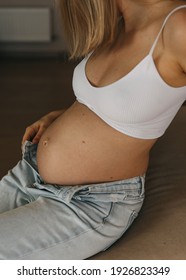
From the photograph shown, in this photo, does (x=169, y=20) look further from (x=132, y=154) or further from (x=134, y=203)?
(x=134, y=203)

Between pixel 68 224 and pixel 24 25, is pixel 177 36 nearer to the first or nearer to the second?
pixel 68 224

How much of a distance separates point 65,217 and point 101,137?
21 centimetres

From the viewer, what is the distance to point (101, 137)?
110 centimetres

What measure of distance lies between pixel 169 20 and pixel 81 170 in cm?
42

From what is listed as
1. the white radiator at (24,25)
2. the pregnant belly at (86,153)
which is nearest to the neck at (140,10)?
the pregnant belly at (86,153)

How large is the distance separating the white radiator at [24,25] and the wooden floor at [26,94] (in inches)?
9.2

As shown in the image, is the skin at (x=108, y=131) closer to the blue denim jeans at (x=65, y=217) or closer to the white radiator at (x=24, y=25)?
the blue denim jeans at (x=65, y=217)

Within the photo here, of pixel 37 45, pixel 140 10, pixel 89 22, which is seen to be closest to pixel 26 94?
pixel 37 45

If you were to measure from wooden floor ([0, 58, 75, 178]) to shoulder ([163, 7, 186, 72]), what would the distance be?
1.13 meters

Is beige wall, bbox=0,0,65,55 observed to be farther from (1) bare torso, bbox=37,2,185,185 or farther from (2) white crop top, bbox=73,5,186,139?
(2) white crop top, bbox=73,5,186,139

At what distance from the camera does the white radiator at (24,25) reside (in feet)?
13.8

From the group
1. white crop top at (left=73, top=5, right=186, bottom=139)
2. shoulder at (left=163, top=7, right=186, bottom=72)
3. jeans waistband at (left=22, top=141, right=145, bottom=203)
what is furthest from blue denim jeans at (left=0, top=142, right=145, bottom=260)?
shoulder at (left=163, top=7, right=186, bottom=72)

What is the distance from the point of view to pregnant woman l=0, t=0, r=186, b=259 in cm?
101
